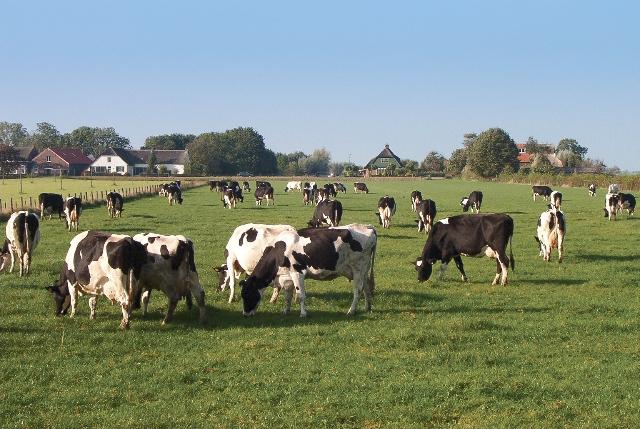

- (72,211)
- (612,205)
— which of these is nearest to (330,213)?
(72,211)

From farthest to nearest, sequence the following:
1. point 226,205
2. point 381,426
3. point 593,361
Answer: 1. point 226,205
2. point 593,361
3. point 381,426

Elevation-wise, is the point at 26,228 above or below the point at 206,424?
above

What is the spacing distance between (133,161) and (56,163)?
59.5ft

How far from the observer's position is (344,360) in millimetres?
11133

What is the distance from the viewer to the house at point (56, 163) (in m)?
166

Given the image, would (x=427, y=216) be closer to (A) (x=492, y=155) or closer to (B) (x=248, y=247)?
(B) (x=248, y=247)

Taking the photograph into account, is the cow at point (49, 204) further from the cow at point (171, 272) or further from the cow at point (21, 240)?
the cow at point (171, 272)

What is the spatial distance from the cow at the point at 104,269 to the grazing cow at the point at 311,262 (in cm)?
235

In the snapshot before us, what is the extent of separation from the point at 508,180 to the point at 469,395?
12374cm

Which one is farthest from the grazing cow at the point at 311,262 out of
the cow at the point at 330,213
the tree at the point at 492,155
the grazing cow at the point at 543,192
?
the tree at the point at 492,155

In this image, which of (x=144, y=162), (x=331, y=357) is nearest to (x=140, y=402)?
(x=331, y=357)

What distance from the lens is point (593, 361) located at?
11.0m

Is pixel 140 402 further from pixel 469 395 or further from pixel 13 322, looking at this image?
pixel 13 322

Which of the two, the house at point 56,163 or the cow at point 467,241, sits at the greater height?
the house at point 56,163
